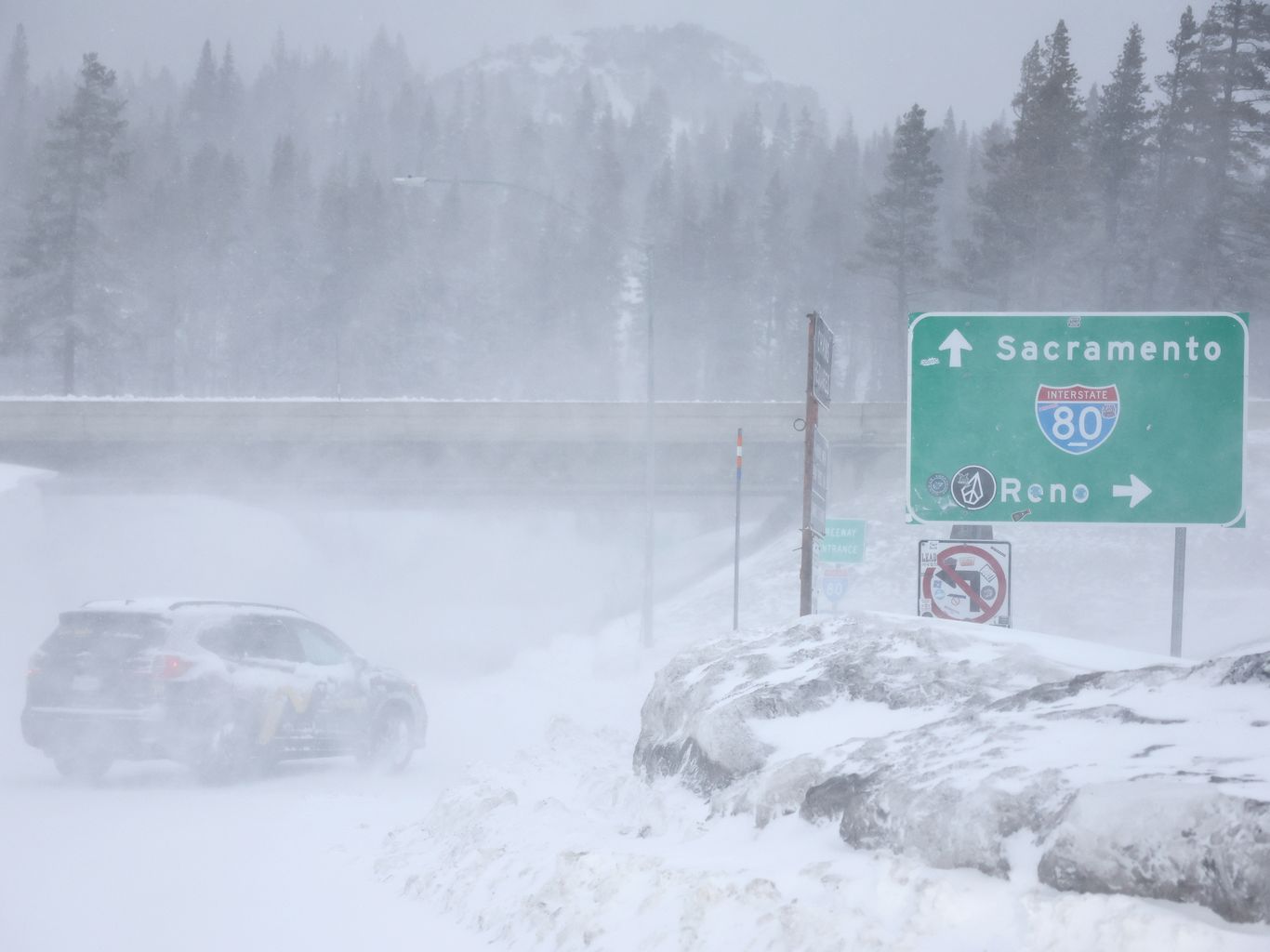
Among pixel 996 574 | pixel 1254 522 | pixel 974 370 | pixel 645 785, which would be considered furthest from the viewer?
pixel 1254 522

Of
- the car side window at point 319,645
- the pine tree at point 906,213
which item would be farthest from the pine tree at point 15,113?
the car side window at point 319,645

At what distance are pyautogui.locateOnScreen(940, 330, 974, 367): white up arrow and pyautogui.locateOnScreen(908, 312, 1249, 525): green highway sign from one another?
11mm

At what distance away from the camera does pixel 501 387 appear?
77.1 meters

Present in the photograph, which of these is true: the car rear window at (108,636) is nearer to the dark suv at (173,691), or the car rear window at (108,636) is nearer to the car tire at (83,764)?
the dark suv at (173,691)

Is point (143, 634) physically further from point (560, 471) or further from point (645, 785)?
point (560, 471)

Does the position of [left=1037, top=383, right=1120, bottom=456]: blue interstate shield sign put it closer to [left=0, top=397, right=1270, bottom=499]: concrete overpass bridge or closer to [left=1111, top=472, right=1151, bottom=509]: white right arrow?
[left=1111, top=472, right=1151, bottom=509]: white right arrow

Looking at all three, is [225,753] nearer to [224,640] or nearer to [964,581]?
Result: [224,640]

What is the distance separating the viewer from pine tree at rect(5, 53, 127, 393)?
165 feet

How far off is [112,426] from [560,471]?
11982mm

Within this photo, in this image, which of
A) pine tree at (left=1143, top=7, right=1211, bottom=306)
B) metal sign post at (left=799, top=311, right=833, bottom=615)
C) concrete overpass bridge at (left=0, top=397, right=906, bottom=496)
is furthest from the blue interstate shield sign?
pine tree at (left=1143, top=7, right=1211, bottom=306)

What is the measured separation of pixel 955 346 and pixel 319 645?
267 inches

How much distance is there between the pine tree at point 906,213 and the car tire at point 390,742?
42038 millimetres

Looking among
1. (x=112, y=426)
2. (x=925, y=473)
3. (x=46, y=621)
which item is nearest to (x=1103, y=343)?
(x=925, y=473)

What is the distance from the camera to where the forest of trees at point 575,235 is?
46062 millimetres
